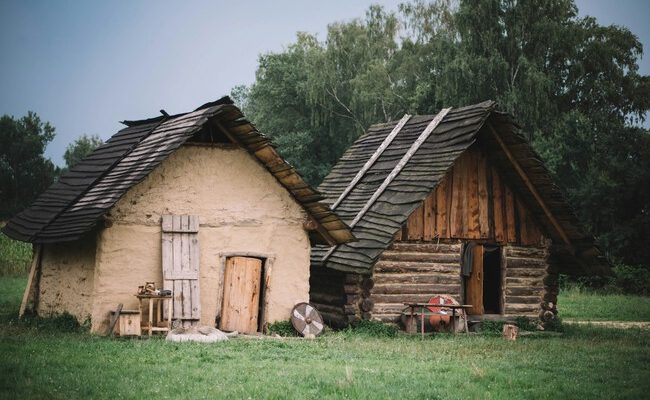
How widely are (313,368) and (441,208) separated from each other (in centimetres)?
883

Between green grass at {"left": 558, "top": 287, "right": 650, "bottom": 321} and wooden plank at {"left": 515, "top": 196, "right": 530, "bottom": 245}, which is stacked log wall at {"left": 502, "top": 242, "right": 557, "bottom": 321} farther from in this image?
green grass at {"left": 558, "top": 287, "right": 650, "bottom": 321}

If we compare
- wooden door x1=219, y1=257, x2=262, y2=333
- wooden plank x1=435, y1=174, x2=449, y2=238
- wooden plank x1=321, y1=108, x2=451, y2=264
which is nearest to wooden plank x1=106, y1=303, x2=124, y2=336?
wooden door x1=219, y1=257, x2=262, y2=333

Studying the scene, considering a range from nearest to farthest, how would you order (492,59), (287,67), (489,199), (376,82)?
(489,199), (492,59), (376,82), (287,67)

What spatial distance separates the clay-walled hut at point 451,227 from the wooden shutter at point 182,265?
12.5ft

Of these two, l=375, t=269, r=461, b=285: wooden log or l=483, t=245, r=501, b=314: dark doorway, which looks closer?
l=375, t=269, r=461, b=285: wooden log

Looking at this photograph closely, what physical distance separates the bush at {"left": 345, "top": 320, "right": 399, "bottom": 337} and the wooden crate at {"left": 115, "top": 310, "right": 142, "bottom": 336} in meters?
5.08

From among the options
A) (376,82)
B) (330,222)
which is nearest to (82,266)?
(330,222)

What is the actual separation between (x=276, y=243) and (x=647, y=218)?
24786 millimetres

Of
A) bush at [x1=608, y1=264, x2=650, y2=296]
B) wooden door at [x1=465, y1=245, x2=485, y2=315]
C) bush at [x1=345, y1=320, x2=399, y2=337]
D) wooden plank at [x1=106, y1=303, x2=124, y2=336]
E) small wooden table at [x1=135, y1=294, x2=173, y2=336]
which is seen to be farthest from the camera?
bush at [x1=608, y1=264, x2=650, y2=296]

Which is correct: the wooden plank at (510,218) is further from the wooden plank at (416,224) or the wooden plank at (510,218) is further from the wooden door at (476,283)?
the wooden plank at (416,224)

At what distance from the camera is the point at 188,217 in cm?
1708

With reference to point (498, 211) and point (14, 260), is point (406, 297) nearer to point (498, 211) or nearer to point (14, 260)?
point (498, 211)

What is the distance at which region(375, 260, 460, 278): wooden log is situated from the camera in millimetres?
19609

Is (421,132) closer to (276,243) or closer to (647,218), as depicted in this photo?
(276,243)
